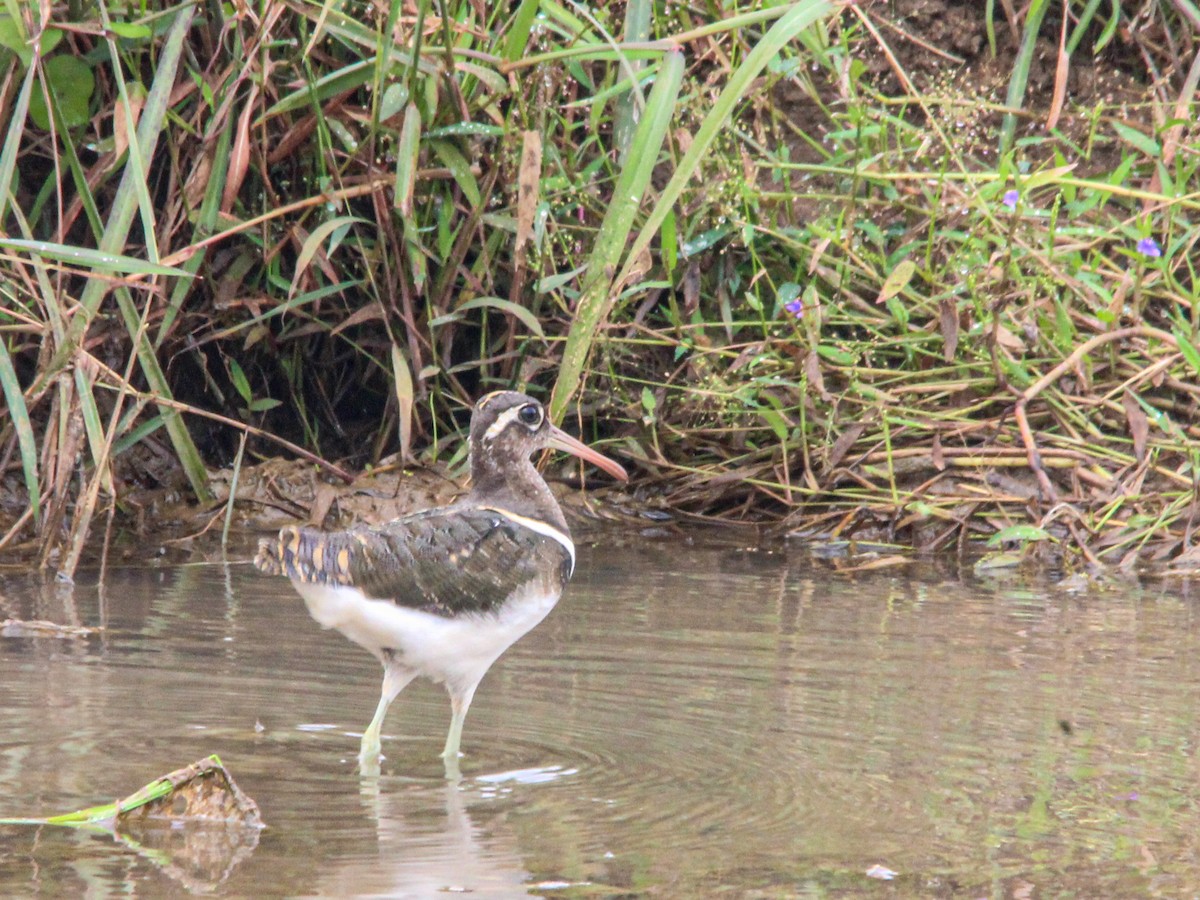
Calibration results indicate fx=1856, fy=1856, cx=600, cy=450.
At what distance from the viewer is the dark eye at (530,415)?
15.0 ft

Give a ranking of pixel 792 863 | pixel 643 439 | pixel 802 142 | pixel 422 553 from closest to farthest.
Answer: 1. pixel 792 863
2. pixel 422 553
3. pixel 643 439
4. pixel 802 142

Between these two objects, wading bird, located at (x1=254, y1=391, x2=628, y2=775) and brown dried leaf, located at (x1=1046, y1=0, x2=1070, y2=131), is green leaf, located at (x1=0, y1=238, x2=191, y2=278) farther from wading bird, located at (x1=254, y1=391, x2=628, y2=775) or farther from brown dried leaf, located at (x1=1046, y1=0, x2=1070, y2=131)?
brown dried leaf, located at (x1=1046, y1=0, x2=1070, y2=131)

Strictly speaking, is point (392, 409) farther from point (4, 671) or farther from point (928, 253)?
point (4, 671)

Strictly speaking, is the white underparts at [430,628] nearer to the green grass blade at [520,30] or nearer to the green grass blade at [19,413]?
the green grass blade at [19,413]

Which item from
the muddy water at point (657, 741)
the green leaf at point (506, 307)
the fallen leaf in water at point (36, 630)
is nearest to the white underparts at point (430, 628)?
the muddy water at point (657, 741)

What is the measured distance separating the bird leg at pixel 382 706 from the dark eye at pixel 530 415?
77 centimetres

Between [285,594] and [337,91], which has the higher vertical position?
[337,91]

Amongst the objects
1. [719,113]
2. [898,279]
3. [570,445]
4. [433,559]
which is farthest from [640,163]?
[898,279]

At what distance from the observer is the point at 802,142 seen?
714cm

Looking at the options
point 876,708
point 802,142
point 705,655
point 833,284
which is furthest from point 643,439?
point 876,708

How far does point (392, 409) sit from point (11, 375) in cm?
166

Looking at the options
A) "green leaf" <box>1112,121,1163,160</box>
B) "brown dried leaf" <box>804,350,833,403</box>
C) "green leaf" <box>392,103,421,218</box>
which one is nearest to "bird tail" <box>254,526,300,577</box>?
"green leaf" <box>392,103,421,218</box>

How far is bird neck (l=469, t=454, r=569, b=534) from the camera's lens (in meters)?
4.48

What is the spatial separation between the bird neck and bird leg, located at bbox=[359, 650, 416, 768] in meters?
0.53
